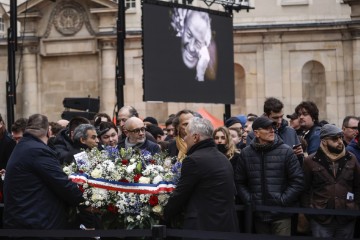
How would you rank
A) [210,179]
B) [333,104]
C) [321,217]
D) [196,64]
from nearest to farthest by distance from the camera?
[210,179]
[321,217]
[196,64]
[333,104]

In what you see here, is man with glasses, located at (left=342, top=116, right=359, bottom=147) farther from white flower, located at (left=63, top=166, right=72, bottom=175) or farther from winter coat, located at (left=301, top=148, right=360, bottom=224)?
white flower, located at (left=63, top=166, right=72, bottom=175)

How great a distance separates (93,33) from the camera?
1529 inches

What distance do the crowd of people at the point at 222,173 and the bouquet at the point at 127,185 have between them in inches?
8.1

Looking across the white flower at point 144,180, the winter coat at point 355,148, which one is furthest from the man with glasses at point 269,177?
the white flower at point 144,180

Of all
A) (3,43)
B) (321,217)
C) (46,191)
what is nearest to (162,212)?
(46,191)

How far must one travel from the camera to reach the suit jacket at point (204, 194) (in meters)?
11.3

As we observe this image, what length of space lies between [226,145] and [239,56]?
25010 mm

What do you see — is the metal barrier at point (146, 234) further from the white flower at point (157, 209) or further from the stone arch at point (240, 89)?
the stone arch at point (240, 89)

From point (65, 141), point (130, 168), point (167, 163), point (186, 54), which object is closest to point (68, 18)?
point (186, 54)

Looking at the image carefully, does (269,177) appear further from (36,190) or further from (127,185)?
(36,190)

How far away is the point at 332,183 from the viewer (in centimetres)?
1301

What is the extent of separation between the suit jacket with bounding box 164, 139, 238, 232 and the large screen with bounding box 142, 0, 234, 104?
13.2 metres

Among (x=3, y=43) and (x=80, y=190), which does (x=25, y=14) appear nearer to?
(x=3, y=43)

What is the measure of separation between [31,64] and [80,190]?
28.3m
